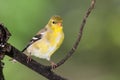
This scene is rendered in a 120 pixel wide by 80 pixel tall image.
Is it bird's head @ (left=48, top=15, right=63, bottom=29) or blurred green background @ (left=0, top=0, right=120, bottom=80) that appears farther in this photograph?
blurred green background @ (left=0, top=0, right=120, bottom=80)

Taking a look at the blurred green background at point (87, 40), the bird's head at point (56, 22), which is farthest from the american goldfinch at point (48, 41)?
the blurred green background at point (87, 40)

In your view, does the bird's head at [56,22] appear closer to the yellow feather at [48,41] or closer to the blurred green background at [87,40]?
the yellow feather at [48,41]

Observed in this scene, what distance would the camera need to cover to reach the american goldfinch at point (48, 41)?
2.98m

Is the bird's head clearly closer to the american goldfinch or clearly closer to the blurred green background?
the american goldfinch

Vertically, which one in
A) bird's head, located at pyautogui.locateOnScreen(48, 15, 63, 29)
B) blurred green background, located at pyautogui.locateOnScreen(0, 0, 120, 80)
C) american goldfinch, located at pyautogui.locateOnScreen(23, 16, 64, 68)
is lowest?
blurred green background, located at pyautogui.locateOnScreen(0, 0, 120, 80)

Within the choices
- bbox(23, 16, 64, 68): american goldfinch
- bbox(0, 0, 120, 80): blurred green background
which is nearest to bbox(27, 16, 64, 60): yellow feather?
bbox(23, 16, 64, 68): american goldfinch

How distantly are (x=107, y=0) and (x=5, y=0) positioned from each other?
2.17 metres

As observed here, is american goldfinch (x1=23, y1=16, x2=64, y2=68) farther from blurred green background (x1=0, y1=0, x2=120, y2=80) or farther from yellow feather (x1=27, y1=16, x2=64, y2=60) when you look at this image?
blurred green background (x1=0, y1=0, x2=120, y2=80)

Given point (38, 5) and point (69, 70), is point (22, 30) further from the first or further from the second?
point (69, 70)

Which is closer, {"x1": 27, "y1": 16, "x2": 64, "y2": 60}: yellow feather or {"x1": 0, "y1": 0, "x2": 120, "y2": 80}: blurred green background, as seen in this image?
{"x1": 27, "y1": 16, "x2": 64, "y2": 60}: yellow feather

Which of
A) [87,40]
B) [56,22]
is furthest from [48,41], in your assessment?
[87,40]

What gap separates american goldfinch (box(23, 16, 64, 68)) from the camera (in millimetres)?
2977

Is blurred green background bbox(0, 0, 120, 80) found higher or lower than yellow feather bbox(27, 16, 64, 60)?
lower

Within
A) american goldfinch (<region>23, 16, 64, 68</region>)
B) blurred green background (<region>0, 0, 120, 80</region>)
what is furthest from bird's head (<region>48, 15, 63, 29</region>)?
blurred green background (<region>0, 0, 120, 80</region>)
